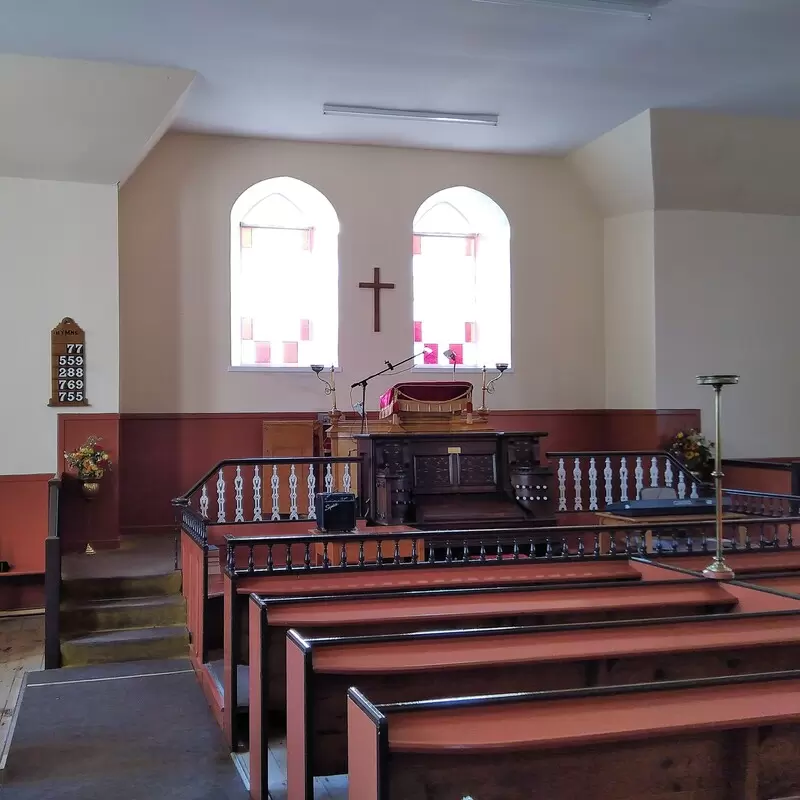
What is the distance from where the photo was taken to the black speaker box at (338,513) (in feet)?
20.3

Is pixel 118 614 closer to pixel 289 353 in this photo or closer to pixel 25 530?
pixel 25 530

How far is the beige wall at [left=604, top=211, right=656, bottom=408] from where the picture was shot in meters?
9.34

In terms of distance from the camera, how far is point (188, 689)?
5121 mm

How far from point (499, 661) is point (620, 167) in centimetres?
753

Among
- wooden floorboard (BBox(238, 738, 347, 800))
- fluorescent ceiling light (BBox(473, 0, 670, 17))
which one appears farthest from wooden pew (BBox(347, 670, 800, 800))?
fluorescent ceiling light (BBox(473, 0, 670, 17))

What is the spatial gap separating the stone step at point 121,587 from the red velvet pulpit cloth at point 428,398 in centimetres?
211

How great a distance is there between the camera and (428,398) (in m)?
7.26

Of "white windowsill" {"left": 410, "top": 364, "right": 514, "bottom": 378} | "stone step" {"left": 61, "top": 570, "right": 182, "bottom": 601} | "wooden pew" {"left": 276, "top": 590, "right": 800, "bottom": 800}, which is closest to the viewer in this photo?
"wooden pew" {"left": 276, "top": 590, "right": 800, "bottom": 800}

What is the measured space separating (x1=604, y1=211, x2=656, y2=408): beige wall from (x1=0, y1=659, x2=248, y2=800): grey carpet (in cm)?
584

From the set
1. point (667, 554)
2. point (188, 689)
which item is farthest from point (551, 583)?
point (188, 689)

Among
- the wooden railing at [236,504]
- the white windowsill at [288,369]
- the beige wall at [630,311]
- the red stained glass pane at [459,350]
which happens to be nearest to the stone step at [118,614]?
the wooden railing at [236,504]

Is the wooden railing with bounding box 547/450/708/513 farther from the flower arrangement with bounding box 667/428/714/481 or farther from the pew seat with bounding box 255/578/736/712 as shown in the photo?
the pew seat with bounding box 255/578/736/712

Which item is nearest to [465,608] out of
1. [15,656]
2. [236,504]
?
[15,656]

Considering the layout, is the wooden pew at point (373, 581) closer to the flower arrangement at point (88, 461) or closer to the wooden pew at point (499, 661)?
the wooden pew at point (499, 661)
